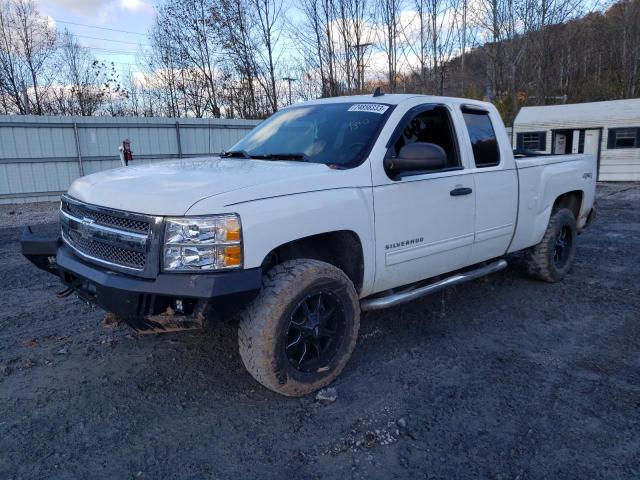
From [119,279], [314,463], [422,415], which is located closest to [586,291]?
[422,415]

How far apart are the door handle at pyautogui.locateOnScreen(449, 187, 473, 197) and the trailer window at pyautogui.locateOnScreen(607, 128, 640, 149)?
1818 cm

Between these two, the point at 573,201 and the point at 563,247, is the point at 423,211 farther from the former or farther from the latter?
the point at 573,201

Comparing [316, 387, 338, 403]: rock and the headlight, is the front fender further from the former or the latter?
[316, 387, 338, 403]: rock

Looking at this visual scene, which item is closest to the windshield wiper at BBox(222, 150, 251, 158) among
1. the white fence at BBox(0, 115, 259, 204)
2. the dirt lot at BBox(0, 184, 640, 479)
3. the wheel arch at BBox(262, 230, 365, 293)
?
the wheel arch at BBox(262, 230, 365, 293)

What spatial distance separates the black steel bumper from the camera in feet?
8.84

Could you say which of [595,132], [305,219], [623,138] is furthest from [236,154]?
[595,132]

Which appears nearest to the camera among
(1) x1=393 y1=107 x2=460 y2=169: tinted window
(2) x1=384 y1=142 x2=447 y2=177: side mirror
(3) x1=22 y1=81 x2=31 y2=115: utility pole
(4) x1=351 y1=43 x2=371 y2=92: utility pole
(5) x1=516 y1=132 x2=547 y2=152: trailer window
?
(2) x1=384 y1=142 x2=447 y2=177: side mirror

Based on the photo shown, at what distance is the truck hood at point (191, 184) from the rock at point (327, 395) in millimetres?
1314

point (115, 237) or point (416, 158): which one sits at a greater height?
point (416, 158)

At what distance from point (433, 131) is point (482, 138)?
2.17 feet

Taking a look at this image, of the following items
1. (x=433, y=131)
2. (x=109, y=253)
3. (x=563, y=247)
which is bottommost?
(x=563, y=247)

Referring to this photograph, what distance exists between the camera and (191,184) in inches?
116

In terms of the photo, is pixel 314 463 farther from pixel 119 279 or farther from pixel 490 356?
pixel 490 356

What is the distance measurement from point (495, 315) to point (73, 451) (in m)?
3.64
